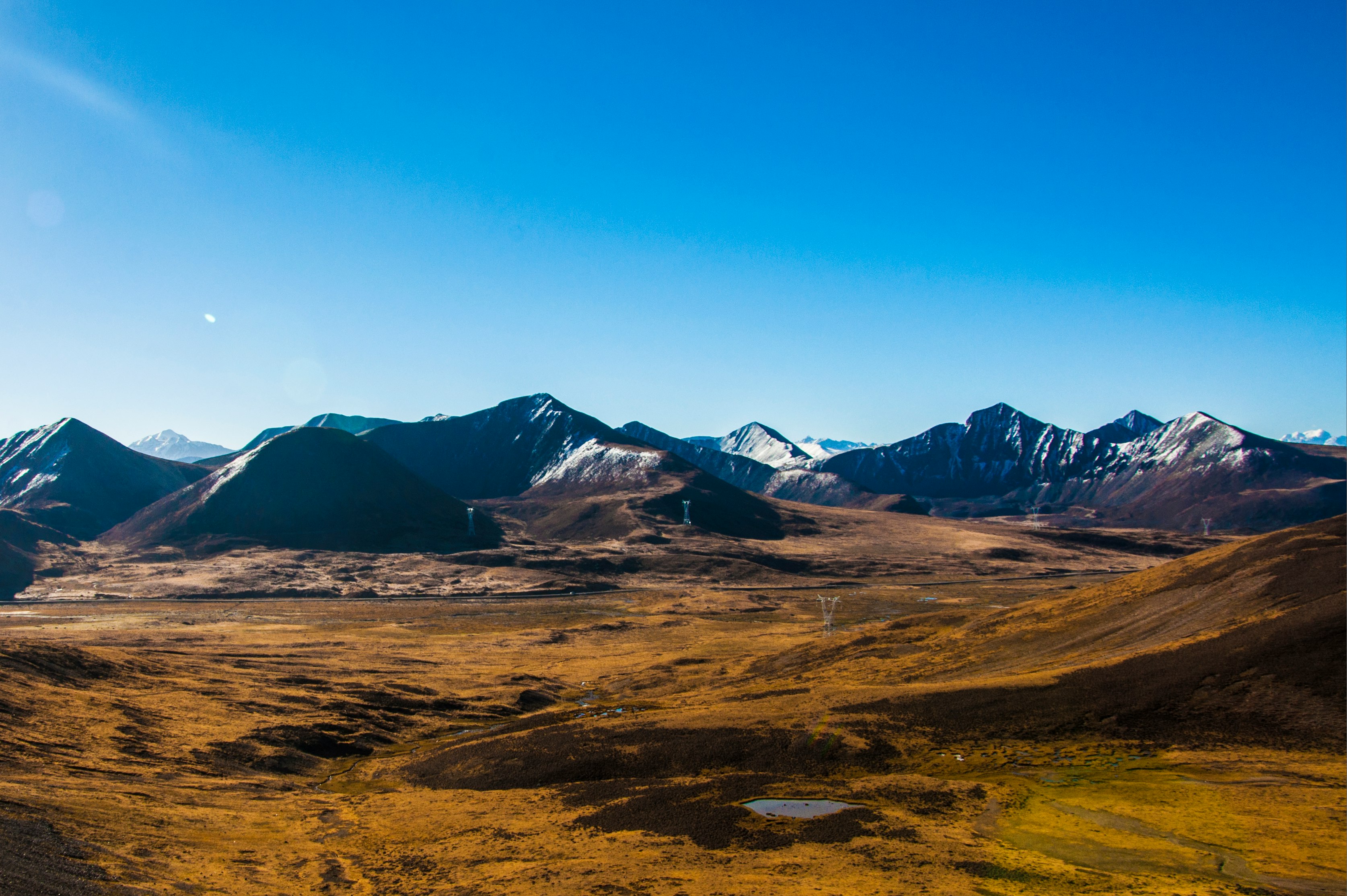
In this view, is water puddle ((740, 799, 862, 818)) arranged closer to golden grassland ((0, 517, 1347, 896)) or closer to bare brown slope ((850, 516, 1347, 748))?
golden grassland ((0, 517, 1347, 896))

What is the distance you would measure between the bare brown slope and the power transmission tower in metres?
45.3

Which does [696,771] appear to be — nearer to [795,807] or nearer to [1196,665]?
[795,807]

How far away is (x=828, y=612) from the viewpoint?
6501 inches

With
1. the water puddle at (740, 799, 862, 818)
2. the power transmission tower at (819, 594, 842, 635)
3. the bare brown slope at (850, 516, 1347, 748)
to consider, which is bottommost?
the power transmission tower at (819, 594, 842, 635)

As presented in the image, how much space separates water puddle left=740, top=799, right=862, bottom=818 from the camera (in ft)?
155

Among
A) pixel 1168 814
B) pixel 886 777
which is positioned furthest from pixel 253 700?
pixel 1168 814

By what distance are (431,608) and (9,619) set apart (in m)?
84.5

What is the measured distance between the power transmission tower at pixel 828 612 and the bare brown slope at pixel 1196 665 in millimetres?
45331

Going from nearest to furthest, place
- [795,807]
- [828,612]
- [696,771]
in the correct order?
1. [795,807]
2. [696,771]
3. [828,612]

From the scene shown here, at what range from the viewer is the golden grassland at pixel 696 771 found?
39.0 metres

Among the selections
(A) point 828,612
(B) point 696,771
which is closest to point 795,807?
(B) point 696,771

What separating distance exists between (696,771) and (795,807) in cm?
973

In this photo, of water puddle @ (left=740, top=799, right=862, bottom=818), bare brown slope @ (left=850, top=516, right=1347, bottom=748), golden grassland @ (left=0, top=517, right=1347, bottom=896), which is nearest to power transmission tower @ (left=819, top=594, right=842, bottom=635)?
golden grassland @ (left=0, top=517, right=1347, bottom=896)

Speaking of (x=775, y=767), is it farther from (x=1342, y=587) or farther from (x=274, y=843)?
(x=1342, y=587)
